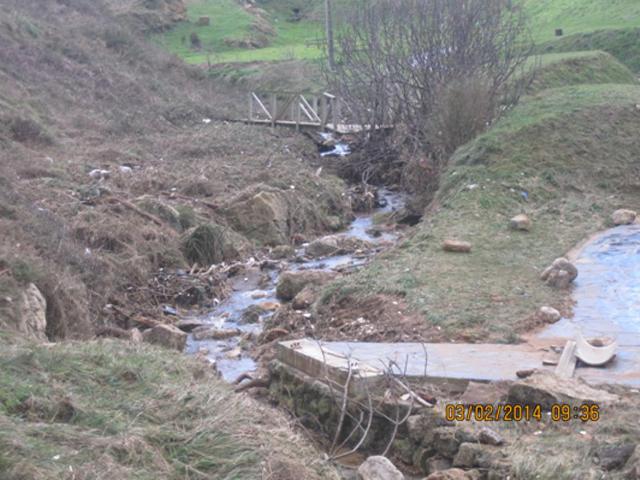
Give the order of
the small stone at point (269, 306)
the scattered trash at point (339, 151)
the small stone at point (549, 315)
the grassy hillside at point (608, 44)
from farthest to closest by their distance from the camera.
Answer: the grassy hillside at point (608, 44), the scattered trash at point (339, 151), the small stone at point (269, 306), the small stone at point (549, 315)

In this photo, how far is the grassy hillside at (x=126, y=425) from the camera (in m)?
4.66

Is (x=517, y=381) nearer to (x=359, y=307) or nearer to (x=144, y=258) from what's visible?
(x=359, y=307)

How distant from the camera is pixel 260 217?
1642cm

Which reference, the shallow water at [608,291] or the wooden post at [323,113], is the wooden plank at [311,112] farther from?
the shallow water at [608,291]

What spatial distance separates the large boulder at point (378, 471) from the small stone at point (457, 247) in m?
5.82

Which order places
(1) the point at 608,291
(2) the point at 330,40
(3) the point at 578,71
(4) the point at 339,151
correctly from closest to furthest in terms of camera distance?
(1) the point at 608,291, (3) the point at 578,71, (4) the point at 339,151, (2) the point at 330,40

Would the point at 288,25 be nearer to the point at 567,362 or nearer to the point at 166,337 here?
the point at 166,337

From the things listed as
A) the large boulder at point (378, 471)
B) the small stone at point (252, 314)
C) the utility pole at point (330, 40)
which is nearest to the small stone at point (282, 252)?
the small stone at point (252, 314)

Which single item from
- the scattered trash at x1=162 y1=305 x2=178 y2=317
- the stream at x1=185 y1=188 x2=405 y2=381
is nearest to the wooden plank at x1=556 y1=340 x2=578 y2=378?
the stream at x1=185 y1=188 x2=405 y2=381

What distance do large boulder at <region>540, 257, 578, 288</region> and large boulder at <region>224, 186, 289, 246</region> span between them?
7066 millimetres

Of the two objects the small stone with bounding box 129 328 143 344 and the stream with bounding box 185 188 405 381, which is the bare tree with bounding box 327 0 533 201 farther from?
the small stone with bounding box 129 328 143 344

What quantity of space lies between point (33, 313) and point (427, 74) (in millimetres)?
13064

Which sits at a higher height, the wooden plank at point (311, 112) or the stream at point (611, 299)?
the stream at point (611, 299)

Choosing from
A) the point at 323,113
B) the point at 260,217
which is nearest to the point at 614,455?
the point at 260,217
